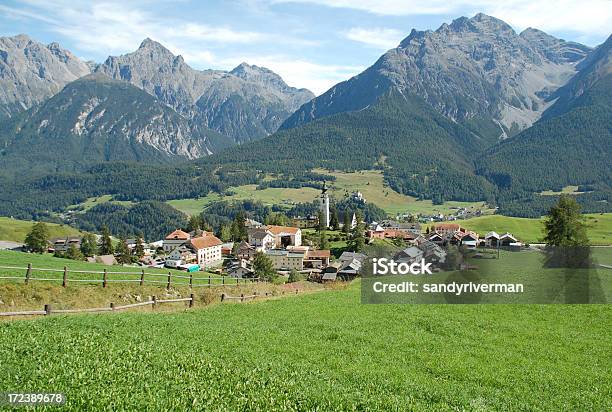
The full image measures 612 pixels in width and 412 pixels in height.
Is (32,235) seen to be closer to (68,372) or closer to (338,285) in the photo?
(338,285)

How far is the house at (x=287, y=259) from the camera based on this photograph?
426 ft

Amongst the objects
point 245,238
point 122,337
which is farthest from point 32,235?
point 122,337

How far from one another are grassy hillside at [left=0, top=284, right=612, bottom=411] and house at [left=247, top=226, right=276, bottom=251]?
4801 inches

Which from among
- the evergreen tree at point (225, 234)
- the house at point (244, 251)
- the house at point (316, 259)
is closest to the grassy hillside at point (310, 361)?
the house at point (316, 259)

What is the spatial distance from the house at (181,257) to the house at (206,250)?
1.45 metres

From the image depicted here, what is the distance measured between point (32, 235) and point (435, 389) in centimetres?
9665

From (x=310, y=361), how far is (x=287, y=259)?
116284 mm

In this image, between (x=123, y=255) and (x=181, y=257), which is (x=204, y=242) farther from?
(x=123, y=255)

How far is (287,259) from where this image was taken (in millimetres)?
132750

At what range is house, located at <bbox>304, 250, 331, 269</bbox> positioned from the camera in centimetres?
12356

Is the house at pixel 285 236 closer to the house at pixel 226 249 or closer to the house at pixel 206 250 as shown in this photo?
the house at pixel 226 249

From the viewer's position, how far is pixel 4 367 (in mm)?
11828

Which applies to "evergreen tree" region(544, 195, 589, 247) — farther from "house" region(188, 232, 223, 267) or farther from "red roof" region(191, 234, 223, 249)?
"red roof" region(191, 234, 223, 249)

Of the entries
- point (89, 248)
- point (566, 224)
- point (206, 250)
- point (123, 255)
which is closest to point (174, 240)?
point (206, 250)
